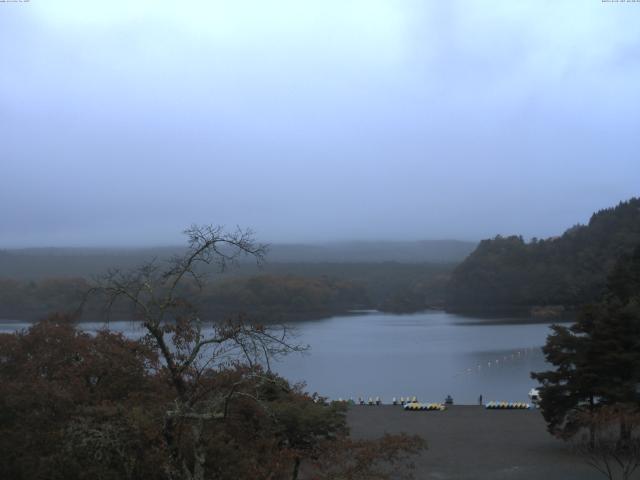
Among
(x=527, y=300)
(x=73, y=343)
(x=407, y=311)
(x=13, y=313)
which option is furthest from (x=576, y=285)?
(x=73, y=343)

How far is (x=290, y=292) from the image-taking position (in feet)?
216

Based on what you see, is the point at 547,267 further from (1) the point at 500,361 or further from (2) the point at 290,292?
(1) the point at 500,361

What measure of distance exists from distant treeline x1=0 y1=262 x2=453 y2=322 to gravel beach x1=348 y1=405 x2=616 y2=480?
21.6m

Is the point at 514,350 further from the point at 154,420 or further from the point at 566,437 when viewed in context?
the point at 154,420

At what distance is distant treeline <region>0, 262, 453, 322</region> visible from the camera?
5506cm

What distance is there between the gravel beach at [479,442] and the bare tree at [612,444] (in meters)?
0.27

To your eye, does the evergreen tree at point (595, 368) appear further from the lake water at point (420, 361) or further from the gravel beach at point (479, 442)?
the lake water at point (420, 361)

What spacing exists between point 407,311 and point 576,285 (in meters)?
17.8

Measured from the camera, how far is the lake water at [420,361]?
25.3m

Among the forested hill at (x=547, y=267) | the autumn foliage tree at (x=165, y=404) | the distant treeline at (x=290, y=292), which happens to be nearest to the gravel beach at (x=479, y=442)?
the autumn foliage tree at (x=165, y=404)

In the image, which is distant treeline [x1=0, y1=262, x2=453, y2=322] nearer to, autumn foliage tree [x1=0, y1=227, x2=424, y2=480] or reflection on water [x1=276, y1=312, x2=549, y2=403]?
reflection on water [x1=276, y1=312, x2=549, y2=403]

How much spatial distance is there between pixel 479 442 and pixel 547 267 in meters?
57.8

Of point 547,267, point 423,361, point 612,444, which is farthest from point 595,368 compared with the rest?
point 547,267

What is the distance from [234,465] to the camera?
5.85 metres
